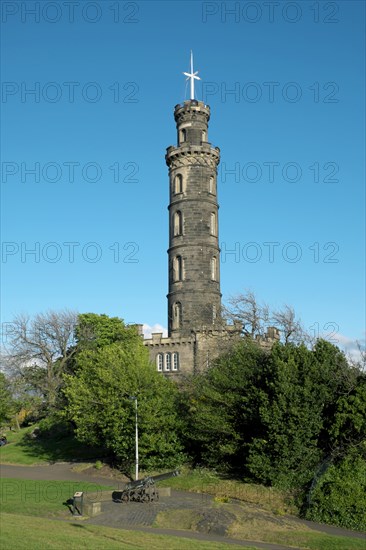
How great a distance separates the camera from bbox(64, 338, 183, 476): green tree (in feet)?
123

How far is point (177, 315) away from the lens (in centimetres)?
5656

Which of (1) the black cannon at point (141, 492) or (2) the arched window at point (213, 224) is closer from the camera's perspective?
(1) the black cannon at point (141, 492)

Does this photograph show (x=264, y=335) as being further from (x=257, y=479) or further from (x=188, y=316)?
(x=257, y=479)

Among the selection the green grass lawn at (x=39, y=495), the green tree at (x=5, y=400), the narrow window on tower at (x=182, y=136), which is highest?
the narrow window on tower at (x=182, y=136)

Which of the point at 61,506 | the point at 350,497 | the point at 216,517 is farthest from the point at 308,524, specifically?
the point at 61,506

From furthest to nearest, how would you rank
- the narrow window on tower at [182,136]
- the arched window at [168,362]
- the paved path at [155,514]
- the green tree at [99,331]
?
the narrow window on tower at [182,136], the green tree at [99,331], the arched window at [168,362], the paved path at [155,514]

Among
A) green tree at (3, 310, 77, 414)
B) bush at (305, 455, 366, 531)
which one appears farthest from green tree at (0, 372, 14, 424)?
bush at (305, 455, 366, 531)

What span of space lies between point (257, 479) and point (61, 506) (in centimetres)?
1020

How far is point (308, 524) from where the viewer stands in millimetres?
→ 24969

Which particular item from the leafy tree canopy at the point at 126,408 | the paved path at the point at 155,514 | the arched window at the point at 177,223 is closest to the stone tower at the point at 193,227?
the arched window at the point at 177,223

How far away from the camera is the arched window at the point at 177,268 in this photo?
57.4 metres

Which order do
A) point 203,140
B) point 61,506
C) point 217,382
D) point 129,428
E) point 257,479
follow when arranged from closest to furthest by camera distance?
point 61,506 → point 257,479 → point 217,382 → point 129,428 → point 203,140

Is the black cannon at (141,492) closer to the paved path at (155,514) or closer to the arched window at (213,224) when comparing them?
the paved path at (155,514)

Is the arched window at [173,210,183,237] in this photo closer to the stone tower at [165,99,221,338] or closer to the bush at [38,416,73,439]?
the stone tower at [165,99,221,338]
